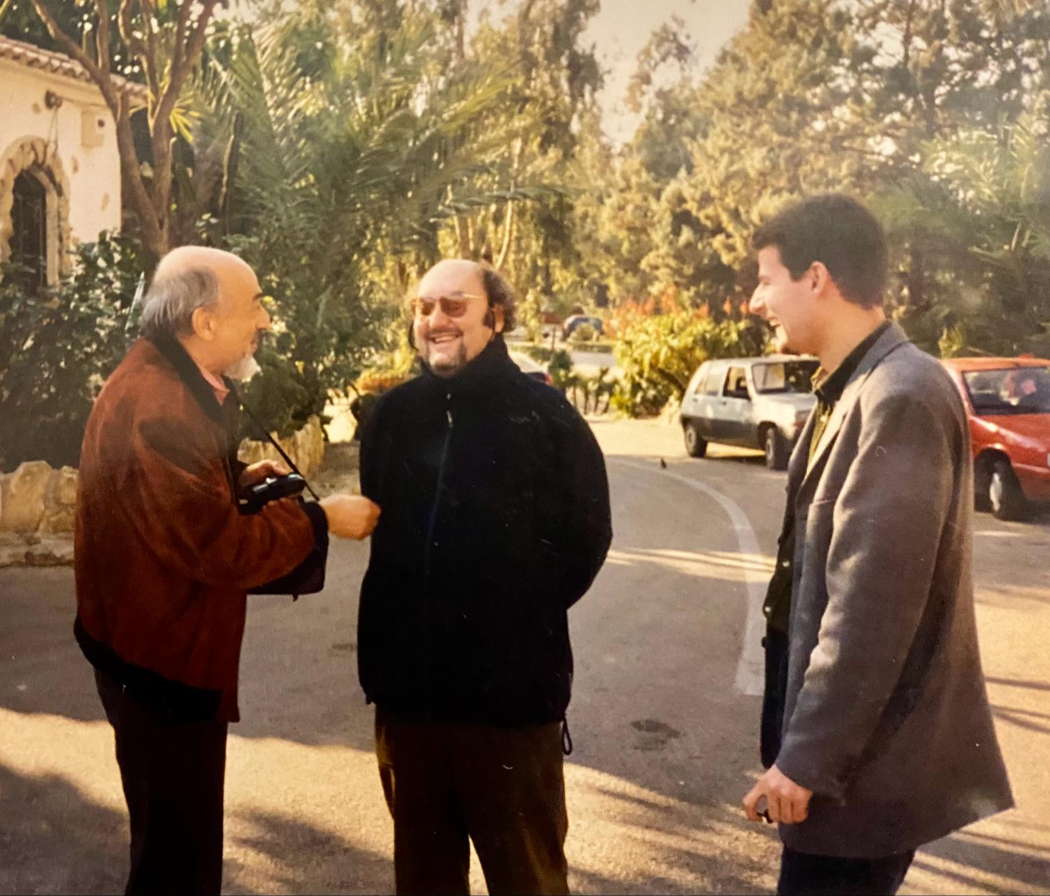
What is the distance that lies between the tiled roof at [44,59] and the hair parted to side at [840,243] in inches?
366

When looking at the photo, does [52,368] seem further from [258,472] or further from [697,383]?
[697,383]

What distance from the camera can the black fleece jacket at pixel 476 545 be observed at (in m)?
2.68

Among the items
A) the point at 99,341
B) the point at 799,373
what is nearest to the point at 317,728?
the point at 99,341

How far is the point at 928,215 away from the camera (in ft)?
27.8

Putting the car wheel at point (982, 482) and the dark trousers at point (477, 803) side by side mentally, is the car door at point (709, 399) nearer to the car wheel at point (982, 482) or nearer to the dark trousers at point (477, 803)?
the car wheel at point (982, 482)

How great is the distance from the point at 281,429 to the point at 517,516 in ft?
29.9

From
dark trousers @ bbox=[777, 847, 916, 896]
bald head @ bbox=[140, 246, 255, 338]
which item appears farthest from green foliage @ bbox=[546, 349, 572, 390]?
dark trousers @ bbox=[777, 847, 916, 896]

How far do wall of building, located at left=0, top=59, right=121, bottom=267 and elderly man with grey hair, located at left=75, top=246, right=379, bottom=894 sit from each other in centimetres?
926

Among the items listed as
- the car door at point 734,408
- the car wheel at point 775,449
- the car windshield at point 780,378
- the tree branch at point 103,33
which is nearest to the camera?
the tree branch at point 103,33

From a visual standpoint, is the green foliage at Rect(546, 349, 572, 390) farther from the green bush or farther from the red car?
the green bush

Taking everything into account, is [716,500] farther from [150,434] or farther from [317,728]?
[150,434]

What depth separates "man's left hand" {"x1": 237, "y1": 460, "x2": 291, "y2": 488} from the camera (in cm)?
267

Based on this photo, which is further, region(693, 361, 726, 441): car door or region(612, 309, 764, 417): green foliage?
region(612, 309, 764, 417): green foliage

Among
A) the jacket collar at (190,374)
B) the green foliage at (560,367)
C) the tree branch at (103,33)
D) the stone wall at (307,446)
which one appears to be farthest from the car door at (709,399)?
the jacket collar at (190,374)
